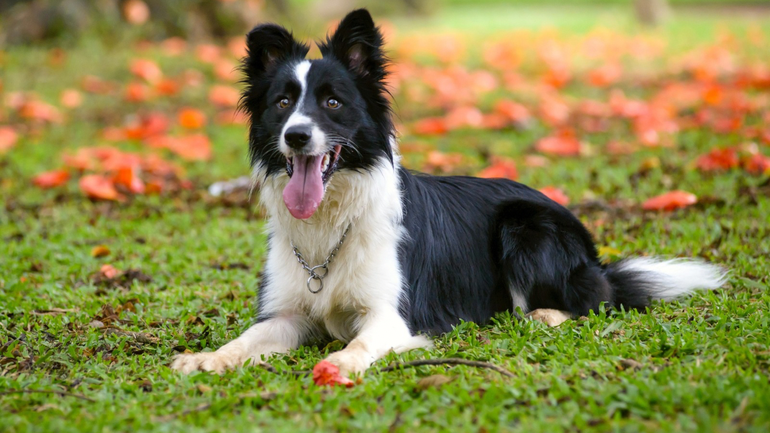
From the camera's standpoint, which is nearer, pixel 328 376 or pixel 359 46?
pixel 328 376

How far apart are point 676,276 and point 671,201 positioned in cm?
184

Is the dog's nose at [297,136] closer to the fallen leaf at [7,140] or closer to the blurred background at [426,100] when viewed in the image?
the blurred background at [426,100]

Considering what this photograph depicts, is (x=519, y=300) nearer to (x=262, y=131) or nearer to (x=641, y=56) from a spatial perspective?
(x=262, y=131)

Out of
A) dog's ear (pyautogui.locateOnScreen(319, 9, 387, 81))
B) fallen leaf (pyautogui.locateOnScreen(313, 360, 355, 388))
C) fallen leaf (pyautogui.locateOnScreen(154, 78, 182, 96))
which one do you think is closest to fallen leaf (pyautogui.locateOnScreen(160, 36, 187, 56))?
fallen leaf (pyautogui.locateOnScreen(154, 78, 182, 96))

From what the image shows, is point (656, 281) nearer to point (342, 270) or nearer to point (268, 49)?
point (342, 270)

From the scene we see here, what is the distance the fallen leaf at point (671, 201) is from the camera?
595 centimetres

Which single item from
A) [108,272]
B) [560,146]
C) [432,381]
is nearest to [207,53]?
[560,146]

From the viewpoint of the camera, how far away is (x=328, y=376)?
10.5 feet

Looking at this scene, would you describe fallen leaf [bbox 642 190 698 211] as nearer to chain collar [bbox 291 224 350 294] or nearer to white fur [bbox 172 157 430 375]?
white fur [bbox 172 157 430 375]

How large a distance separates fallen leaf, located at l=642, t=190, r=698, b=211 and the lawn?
0.06 metres

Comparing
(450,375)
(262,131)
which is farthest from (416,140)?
(450,375)

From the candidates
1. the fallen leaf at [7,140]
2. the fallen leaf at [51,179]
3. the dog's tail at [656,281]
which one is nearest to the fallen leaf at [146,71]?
the fallen leaf at [7,140]

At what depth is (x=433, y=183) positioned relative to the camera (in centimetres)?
438

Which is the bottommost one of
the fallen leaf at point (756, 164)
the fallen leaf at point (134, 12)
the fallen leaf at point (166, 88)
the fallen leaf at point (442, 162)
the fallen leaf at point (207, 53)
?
the fallen leaf at point (442, 162)
